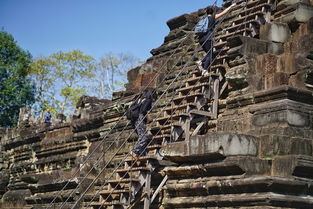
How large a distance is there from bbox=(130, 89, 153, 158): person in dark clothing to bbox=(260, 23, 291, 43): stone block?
2710 mm

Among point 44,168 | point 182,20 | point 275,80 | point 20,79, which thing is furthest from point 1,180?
point 20,79

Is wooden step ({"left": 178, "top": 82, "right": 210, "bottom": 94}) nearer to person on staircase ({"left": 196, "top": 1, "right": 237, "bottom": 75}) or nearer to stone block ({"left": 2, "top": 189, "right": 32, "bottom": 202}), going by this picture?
person on staircase ({"left": 196, "top": 1, "right": 237, "bottom": 75})

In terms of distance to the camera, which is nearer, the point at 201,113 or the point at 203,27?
the point at 201,113

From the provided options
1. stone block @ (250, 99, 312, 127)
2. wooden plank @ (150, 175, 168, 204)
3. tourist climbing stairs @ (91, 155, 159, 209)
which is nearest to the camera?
stone block @ (250, 99, 312, 127)

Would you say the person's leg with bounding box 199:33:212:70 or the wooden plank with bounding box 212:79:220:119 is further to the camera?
the person's leg with bounding box 199:33:212:70

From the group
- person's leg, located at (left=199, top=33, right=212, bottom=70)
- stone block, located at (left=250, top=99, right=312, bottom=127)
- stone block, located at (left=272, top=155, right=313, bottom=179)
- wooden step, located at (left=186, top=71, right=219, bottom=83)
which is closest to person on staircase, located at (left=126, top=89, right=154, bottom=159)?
wooden step, located at (left=186, top=71, right=219, bottom=83)

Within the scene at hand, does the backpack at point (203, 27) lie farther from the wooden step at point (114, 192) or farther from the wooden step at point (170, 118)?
the wooden step at point (114, 192)

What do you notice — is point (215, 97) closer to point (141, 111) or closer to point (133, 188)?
point (141, 111)

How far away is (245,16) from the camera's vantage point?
515 inches

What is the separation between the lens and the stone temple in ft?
31.6

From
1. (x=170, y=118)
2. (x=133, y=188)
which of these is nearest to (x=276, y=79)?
(x=170, y=118)

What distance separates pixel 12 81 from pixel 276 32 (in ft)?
112

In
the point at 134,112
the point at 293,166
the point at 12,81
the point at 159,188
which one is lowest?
the point at 159,188

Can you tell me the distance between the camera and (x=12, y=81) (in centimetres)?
4378
